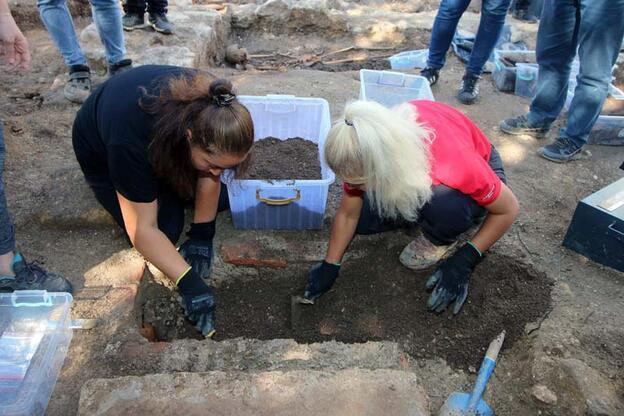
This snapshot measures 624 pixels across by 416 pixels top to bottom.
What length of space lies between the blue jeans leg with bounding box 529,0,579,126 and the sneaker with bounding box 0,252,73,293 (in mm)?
3060

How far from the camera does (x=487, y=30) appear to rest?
11.4 feet

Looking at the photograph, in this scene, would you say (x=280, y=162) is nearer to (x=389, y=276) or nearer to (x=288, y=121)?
(x=288, y=121)

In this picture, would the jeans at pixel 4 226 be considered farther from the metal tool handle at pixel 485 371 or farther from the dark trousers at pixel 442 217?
the metal tool handle at pixel 485 371

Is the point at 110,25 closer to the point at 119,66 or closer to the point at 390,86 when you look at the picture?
the point at 119,66

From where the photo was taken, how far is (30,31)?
4902mm

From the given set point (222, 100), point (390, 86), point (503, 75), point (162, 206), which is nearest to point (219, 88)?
point (222, 100)

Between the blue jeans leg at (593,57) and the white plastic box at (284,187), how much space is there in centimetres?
155

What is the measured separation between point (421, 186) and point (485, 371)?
30.1 inches

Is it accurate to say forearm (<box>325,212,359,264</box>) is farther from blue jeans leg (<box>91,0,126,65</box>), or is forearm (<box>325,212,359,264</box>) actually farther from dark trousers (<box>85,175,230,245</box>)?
blue jeans leg (<box>91,0,126,65</box>)

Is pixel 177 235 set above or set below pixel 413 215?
below

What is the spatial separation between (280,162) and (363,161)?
0.93 m

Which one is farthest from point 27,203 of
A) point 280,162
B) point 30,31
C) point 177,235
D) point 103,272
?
point 30,31

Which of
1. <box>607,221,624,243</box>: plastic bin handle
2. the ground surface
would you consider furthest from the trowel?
<box>607,221,624,243</box>: plastic bin handle

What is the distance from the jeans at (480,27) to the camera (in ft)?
11.0
